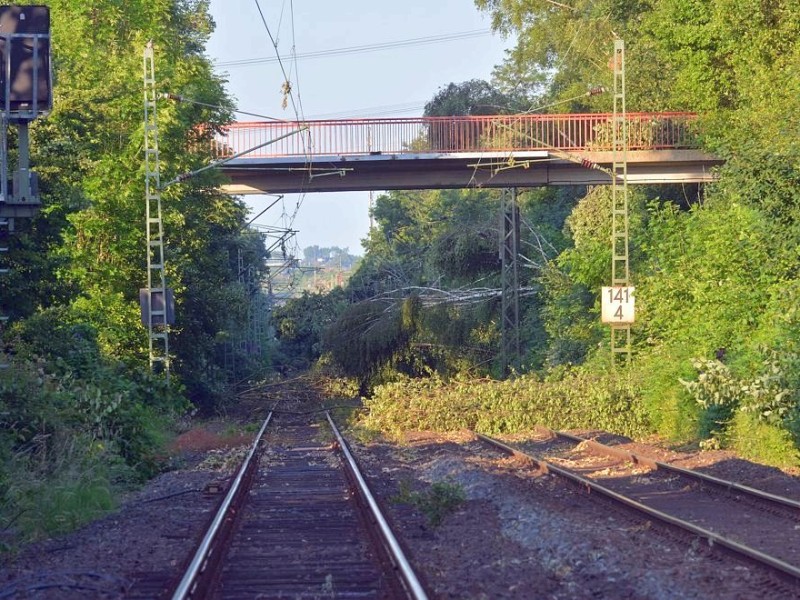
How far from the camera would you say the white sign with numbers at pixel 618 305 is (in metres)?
28.8

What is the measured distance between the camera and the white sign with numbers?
28.8 metres

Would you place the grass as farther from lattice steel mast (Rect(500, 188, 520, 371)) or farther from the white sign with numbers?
lattice steel mast (Rect(500, 188, 520, 371))

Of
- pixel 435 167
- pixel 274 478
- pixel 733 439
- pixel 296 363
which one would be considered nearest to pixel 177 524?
pixel 274 478

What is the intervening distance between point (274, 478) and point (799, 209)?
596 inches

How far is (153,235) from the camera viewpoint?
1383 inches

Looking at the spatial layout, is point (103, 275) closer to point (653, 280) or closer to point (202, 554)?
point (653, 280)

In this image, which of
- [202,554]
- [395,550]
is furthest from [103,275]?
[395,550]

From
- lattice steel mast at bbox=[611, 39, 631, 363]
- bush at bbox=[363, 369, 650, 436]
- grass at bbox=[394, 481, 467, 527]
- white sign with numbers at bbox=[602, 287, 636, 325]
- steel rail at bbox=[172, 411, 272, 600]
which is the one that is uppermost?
lattice steel mast at bbox=[611, 39, 631, 363]

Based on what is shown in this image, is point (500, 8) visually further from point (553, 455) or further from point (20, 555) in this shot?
point (20, 555)

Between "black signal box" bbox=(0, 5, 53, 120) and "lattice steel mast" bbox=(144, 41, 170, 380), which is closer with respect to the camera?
"black signal box" bbox=(0, 5, 53, 120)

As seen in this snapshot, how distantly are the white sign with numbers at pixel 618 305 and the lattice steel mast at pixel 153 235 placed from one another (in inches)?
481

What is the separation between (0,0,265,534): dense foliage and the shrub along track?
7.62 feet

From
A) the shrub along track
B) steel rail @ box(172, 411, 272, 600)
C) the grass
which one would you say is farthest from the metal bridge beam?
the grass

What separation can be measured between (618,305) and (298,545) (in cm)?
1914
